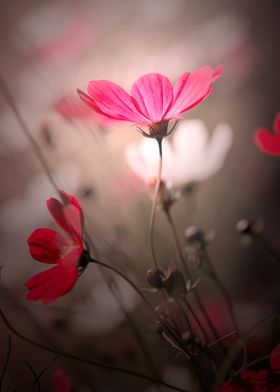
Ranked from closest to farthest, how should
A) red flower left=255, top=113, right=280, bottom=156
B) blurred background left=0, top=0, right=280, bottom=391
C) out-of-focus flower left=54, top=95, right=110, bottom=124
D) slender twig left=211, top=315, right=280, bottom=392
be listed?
slender twig left=211, top=315, right=280, bottom=392
red flower left=255, top=113, right=280, bottom=156
out-of-focus flower left=54, top=95, right=110, bottom=124
blurred background left=0, top=0, right=280, bottom=391

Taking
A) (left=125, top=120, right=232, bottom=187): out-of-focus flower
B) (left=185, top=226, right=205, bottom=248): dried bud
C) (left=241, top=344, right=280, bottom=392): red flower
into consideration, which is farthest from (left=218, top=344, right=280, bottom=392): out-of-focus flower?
(left=125, top=120, right=232, bottom=187): out-of-focus flower

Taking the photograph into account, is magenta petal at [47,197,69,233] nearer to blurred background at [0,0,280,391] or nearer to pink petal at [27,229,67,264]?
pink petal at [27,229,67,264]

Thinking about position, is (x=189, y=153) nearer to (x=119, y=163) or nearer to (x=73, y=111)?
(x=73, y=111)

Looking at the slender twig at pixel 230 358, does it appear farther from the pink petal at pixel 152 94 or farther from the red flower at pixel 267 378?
the pink petal at pixel 152 94

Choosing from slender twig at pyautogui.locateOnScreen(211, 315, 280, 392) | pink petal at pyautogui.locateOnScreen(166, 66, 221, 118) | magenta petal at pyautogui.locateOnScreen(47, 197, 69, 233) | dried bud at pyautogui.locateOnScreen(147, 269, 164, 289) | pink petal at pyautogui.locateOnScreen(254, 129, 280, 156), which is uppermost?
pink petal at pyautogui.locateOnScreen(166, 66, 221, 118)

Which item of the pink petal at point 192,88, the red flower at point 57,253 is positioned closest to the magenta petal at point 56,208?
the red flower at point 57,253

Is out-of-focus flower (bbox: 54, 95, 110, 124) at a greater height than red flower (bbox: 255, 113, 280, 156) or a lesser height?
greater

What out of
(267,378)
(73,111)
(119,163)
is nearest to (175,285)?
(267,378)
